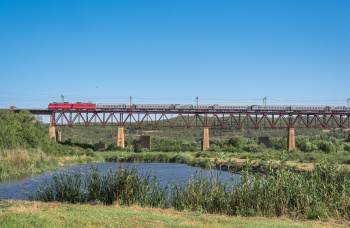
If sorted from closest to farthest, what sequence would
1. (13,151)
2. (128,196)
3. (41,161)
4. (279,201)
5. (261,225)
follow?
1. (261,225)
2. (279,201)
3. (128,196)
4. (13,151)
5. (41,161)

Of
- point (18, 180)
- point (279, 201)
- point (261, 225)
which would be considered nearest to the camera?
point (261, 225)

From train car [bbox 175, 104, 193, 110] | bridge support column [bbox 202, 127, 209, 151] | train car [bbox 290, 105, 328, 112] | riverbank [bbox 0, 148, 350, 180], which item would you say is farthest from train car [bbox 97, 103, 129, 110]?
train car [bbox 290, 105, 328, 112]

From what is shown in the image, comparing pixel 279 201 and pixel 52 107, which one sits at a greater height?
pixel 52 107

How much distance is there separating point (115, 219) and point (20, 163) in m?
29.8

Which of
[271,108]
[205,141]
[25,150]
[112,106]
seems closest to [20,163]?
[25,150]

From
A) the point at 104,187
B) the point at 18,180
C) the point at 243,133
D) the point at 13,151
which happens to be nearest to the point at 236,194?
the point at 104,187

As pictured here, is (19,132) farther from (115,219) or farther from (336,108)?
(336,108)

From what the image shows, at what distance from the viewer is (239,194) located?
58.4 feet

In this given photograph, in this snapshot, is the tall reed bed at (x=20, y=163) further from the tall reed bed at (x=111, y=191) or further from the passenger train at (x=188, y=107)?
the passenger train at (x=188, y=107)

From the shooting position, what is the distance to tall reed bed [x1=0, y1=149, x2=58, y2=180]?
126 feet

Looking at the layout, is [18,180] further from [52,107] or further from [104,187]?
[52,107]

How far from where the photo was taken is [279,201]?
17469mm

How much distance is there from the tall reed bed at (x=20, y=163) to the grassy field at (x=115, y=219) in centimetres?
2286

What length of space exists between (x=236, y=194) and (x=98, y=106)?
6838 cm
